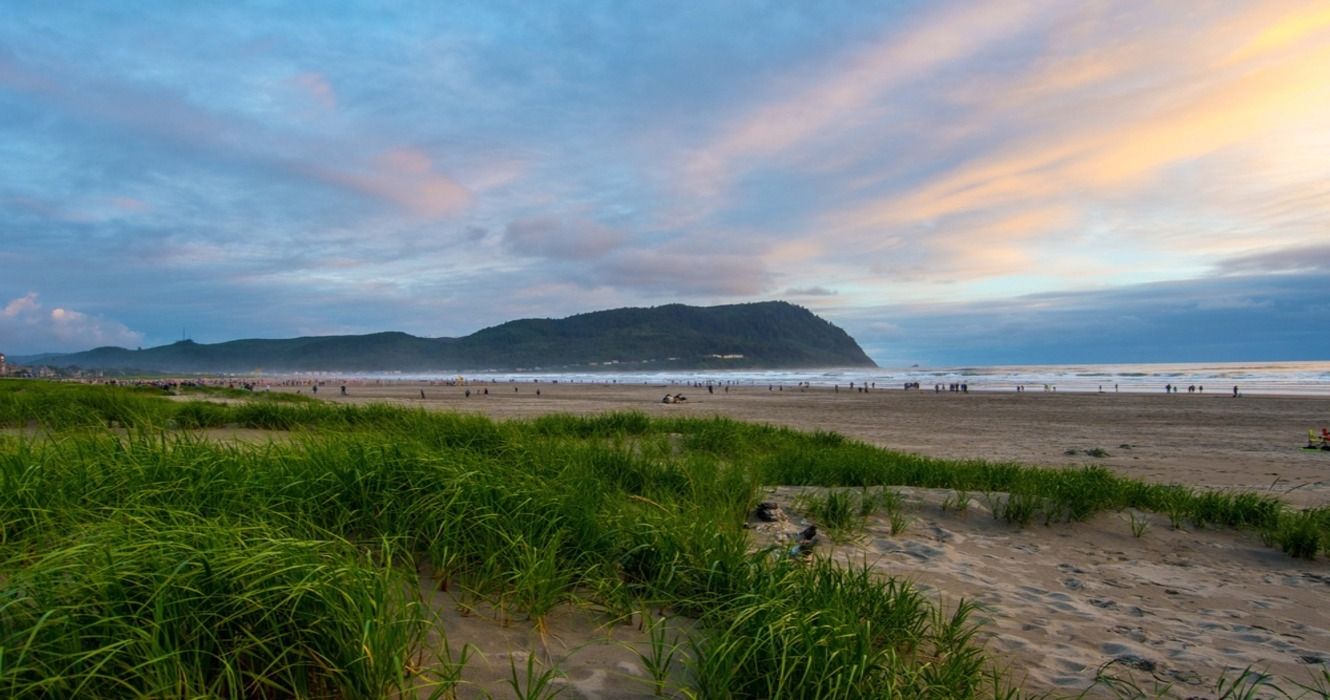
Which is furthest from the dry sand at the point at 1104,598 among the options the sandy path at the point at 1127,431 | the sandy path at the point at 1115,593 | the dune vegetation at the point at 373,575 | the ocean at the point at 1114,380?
the ocean at the point at 1114,380

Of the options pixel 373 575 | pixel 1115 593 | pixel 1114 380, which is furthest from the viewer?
pixel 1114 380

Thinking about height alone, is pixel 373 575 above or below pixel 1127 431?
above

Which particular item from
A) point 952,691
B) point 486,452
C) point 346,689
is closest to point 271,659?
point 346,689

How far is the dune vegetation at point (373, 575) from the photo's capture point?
6.85 ft

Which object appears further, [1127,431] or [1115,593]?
[1127,431]

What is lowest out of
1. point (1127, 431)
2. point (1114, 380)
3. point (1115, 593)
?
point (1127, 431)

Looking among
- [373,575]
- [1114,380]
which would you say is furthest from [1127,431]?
[1114,380]

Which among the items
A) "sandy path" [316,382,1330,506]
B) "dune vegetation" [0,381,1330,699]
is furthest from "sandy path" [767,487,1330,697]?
"sandy path" [316,382,1330,506]

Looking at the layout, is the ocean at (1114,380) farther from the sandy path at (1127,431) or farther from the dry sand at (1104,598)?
the dry sand at (1104,598)

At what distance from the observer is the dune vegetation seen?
209cm

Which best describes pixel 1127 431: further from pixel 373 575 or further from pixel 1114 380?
pixel 1114 380

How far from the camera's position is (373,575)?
2.54 metres

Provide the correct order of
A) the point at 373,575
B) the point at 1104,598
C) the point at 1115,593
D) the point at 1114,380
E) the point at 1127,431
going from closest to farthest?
the point at 373,575, the point at 1104,598, the point at 1115,593, the point at 1127,431, the point at 1114,380

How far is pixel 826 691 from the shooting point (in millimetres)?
2377
